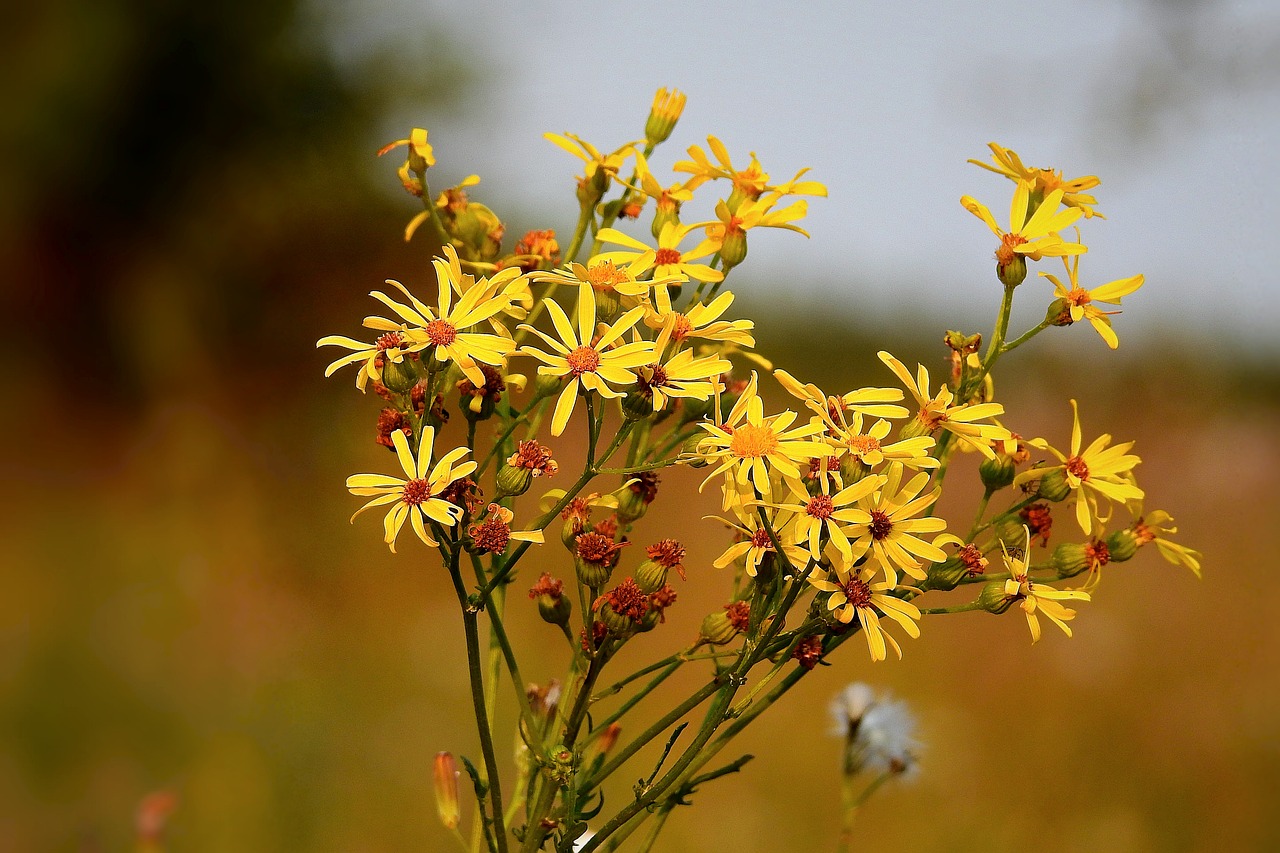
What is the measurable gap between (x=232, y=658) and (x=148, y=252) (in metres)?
2.68

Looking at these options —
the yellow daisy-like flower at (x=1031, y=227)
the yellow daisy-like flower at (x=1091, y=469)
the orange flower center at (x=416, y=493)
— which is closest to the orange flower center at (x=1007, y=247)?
the yellow daisy-like flower at (x=1031, y=227)

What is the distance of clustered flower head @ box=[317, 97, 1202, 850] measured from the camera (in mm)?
532

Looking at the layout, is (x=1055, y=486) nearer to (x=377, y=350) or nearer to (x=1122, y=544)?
(x=1122, y=544)

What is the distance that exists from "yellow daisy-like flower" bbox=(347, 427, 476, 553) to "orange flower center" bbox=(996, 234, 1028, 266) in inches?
16.4

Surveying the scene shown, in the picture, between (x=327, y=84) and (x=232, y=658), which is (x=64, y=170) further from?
(x=232, y=658)

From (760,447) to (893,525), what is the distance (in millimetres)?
99

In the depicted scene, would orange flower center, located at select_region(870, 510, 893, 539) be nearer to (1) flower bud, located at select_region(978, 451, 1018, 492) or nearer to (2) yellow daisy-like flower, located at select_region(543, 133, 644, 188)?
(1) flower bud, located at select_region(978, 451, 1018, 492)

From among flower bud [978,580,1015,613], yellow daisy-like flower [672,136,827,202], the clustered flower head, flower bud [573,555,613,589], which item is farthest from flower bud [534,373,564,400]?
flower bud [978,580,1015,613]

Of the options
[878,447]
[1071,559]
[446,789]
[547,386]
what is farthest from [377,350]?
[1071,559]

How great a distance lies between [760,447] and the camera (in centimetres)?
52

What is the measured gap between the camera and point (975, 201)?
2.06ft

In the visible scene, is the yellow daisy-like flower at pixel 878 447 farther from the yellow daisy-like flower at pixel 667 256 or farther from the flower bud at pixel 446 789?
the flower bud at pixel 446 789

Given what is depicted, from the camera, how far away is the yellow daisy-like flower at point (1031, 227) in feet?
2.06

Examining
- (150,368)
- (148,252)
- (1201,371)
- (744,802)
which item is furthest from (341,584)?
(1201,371)
